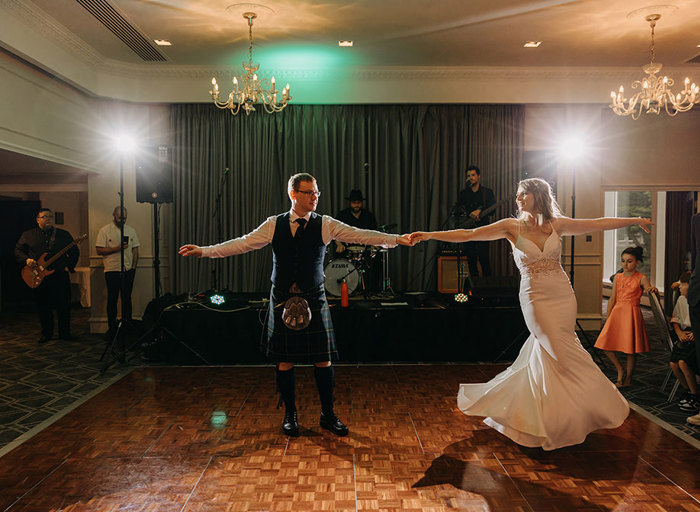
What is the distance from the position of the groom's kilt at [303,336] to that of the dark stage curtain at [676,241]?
727 cm

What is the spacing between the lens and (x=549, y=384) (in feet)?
10.3

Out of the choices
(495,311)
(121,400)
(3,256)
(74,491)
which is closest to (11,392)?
(121,400)

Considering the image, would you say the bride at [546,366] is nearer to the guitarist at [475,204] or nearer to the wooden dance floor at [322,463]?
the wooden dance floor at [322,463]

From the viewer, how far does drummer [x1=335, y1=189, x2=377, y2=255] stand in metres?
6.93

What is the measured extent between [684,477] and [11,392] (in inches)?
198

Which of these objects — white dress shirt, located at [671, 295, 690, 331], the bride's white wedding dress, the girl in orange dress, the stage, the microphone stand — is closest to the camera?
the bride's white wedding dress

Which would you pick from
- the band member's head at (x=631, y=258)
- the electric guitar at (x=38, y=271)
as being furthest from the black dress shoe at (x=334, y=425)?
the electric guitar at (x=38, y=271)

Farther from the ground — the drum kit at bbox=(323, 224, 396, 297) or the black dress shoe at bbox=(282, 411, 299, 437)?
the drum kit at bbox=(323, 224, 396, 297)

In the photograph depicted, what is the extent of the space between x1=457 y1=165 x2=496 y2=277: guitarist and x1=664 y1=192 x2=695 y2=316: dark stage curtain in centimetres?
356

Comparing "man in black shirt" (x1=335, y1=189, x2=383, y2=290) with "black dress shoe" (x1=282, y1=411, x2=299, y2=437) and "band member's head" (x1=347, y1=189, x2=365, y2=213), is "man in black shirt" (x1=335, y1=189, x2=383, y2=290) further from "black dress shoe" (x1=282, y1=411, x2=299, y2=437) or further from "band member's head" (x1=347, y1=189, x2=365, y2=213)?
"black dress shoe" (x1=282, y1=411, x2=299, y2=437)

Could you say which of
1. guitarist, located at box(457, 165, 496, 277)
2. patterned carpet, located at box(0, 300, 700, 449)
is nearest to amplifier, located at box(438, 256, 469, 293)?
guitarist, located at box(457, 165, 496, 277)

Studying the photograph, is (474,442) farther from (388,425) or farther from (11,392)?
(11,392)

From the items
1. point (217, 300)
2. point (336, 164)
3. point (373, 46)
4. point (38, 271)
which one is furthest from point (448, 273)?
point (38, 271)

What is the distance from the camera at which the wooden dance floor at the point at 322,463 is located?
2.68 metres
